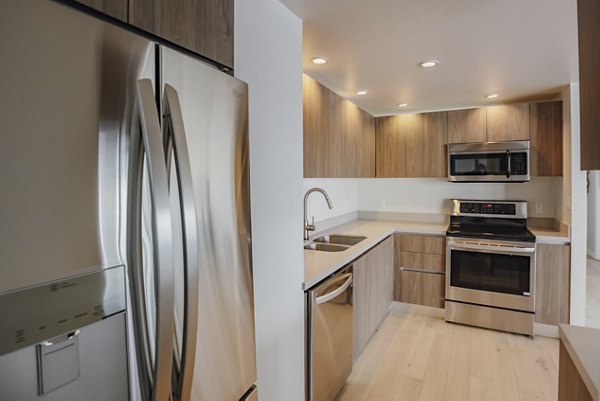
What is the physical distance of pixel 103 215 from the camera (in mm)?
685

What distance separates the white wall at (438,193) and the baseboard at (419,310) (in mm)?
1162

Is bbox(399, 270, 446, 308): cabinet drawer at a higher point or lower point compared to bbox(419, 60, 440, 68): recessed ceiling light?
lower

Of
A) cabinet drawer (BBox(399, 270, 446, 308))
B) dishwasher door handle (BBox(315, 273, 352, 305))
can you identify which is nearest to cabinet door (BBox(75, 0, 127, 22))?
dishwasher door handle (BBox(315, 273, 352, 305))

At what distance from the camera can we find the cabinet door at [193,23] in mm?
824

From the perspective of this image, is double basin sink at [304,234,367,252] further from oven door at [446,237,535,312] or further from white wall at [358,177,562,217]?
white wall at [358,177,562,217]

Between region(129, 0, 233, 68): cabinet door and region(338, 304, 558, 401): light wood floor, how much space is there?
7.47 ft

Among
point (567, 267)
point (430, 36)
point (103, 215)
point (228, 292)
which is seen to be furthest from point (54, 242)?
point (567, 267)

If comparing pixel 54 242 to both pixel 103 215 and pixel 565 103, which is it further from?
pixel 565 103

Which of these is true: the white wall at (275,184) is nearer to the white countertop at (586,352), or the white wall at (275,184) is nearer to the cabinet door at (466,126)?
the white countertop at (586,352)

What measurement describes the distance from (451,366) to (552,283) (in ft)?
4.23

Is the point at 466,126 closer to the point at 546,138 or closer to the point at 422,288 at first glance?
the point at 546,138

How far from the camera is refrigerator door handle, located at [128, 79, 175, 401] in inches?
28.9

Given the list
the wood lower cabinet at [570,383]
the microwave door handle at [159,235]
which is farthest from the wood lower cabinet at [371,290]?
the microwave door handle at [159,235]

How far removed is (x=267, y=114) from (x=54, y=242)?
1.04 metres
